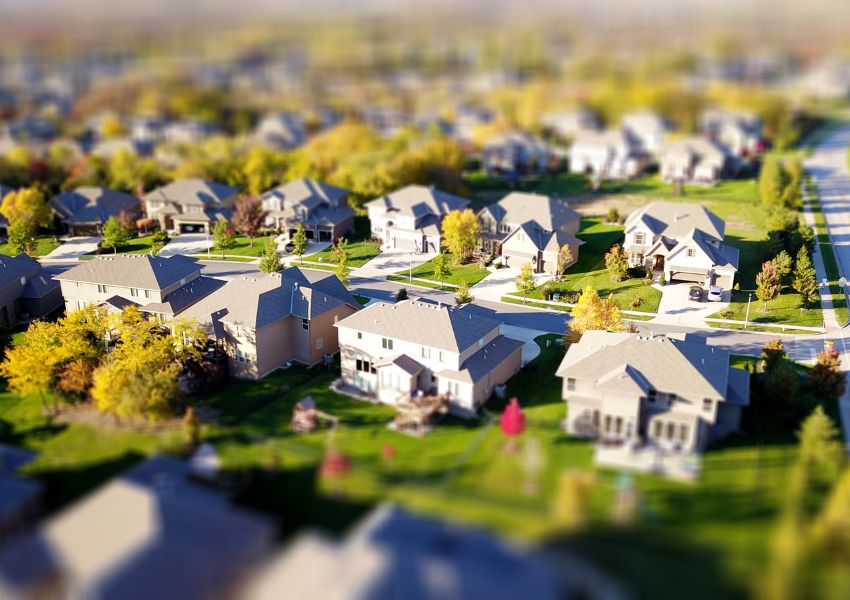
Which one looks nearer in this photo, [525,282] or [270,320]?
[270,320]

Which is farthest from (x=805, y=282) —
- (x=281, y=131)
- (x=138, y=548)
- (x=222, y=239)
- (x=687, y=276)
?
(x=281, y=131)

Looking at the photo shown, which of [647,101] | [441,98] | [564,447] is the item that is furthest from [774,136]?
[564,447]

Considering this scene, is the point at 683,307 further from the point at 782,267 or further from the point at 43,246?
the point at 43,246

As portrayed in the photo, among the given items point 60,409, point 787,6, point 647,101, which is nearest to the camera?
point 60,409

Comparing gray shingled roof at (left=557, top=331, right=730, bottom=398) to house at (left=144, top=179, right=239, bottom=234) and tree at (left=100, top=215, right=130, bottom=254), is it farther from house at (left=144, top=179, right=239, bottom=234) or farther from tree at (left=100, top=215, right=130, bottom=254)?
tree at (left=100, top=215, right=130, bottom=254)

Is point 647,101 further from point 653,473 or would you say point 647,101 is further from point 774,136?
point 653,473

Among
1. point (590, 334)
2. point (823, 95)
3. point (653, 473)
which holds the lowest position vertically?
point (653, 473)

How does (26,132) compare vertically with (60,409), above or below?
above

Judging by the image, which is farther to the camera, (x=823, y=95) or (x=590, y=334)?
(x=823, y=95)
